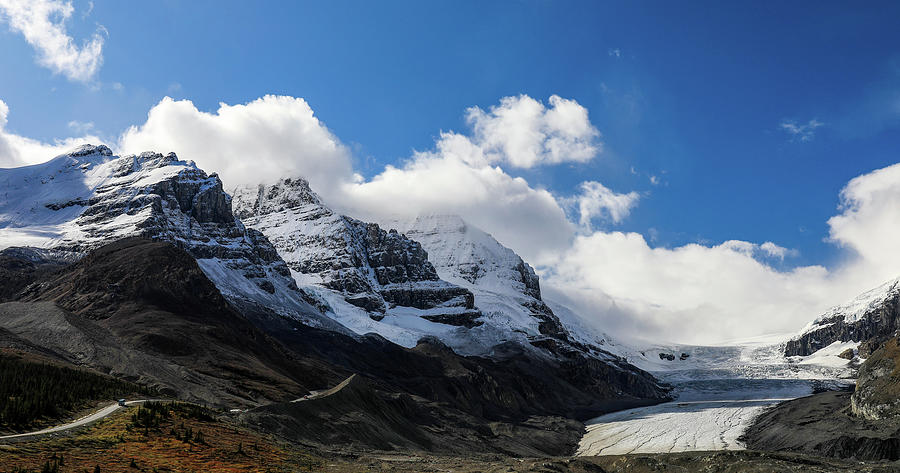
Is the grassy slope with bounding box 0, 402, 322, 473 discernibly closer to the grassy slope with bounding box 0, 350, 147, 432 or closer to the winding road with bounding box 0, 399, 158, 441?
the winding road with bounding box 0, 399, 158, 441

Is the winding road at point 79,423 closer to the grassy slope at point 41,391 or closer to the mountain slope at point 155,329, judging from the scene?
the grassy slope at point 41,391

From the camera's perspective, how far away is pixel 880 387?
91.7 metres

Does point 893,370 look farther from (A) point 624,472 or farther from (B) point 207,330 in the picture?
(B) point 207,330

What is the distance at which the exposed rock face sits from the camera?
8644cm

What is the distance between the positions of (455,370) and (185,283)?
7869 cm

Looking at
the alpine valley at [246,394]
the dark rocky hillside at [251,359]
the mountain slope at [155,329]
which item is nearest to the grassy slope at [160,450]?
the alpine valley at [246,394]

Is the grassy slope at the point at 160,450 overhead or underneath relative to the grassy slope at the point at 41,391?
underneath

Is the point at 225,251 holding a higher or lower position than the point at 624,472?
higher

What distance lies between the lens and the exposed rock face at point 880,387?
284 ft

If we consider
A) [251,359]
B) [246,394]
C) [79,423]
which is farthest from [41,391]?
[251,359]

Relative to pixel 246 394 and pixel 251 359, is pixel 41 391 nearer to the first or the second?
pixel 246 394

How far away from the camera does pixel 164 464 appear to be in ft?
94.2

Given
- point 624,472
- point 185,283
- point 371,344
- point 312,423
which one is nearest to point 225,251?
point 371,344

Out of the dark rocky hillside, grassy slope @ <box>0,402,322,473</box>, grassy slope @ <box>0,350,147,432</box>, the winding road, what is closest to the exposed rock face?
the dark rocky hillside
